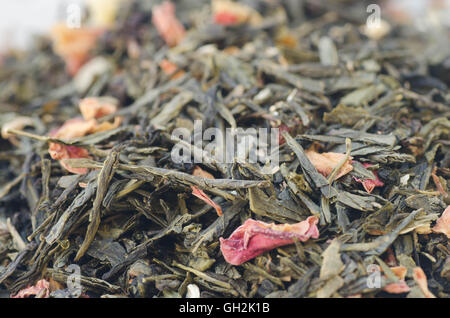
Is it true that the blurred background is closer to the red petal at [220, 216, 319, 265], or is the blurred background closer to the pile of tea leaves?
the pile of tea leaves

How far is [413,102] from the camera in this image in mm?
2033

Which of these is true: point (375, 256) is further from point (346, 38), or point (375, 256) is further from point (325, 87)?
point (346, 38)

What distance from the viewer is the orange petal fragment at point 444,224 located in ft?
4.90

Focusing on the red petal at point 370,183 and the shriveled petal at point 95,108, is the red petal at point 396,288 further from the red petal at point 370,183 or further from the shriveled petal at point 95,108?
the shriveled petal at point 95,108

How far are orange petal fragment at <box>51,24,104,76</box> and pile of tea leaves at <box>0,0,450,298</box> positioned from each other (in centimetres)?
61

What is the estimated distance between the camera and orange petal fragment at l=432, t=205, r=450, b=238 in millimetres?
1493

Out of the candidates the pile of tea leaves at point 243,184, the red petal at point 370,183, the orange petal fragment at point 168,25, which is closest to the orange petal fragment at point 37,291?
the pile of tea leaves at point 243,184

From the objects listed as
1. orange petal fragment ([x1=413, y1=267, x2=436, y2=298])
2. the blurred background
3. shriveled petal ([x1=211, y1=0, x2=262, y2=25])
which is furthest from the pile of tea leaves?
the blurred background

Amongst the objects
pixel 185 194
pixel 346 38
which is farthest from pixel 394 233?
pixel 346 38

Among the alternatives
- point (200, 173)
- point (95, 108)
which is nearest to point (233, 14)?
point (95, 108)

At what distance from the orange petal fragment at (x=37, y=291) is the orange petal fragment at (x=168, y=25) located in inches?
69.5

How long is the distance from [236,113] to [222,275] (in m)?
0.80

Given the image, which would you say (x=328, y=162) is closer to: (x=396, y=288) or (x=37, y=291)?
(x=396, y=288)

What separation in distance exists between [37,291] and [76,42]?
6.50 feet
